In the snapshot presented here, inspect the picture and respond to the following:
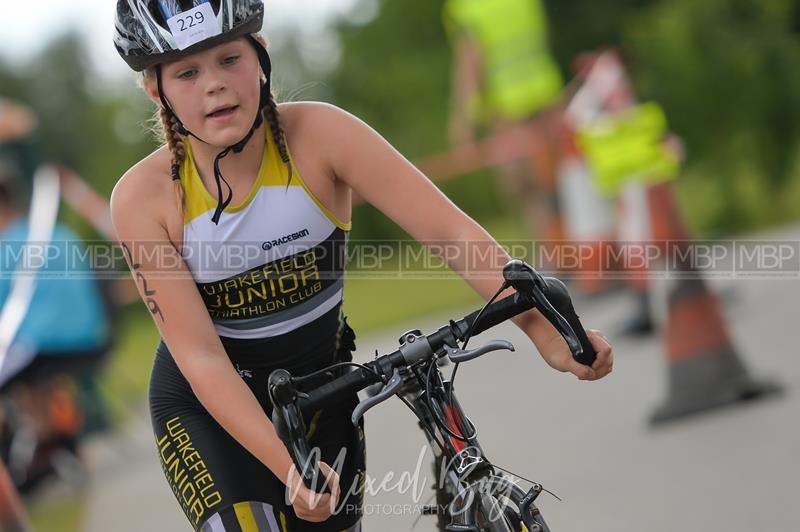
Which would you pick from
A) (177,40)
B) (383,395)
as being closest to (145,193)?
(177,40)

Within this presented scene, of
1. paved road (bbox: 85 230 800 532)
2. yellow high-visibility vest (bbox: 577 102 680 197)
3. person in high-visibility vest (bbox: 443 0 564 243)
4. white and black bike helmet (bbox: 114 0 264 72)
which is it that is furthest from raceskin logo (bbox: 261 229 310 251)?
person in high-visibility vest (bbox: 443 0 564 243)

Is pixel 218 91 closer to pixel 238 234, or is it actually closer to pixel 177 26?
pixel 177 26

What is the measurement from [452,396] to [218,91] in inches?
41.0

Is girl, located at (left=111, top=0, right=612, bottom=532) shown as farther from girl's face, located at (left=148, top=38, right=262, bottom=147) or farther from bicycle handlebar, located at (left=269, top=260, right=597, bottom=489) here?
bicycle handlebar, located at (left=269, top=260, right=597, bottom=489)

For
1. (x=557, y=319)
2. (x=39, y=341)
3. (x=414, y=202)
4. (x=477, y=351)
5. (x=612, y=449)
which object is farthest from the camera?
(x=39, y=341)

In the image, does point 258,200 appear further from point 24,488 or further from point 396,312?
point 396,312

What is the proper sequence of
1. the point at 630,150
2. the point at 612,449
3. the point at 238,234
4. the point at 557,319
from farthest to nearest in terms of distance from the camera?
1. the point at 630,150
2. the point at 612,449
3. the point at 238,234
4. the point at 557,319

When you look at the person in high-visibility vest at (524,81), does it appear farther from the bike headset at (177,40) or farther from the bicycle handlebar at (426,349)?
the bicycle handlebar at (426,349)

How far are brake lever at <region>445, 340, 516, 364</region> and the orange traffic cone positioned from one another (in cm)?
460

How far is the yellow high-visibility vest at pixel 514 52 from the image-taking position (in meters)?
13.8

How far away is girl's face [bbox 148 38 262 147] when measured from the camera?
12.2ft

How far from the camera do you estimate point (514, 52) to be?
550 inches

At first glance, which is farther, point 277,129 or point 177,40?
point 277,129

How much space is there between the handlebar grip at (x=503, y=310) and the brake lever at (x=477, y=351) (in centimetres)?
9
